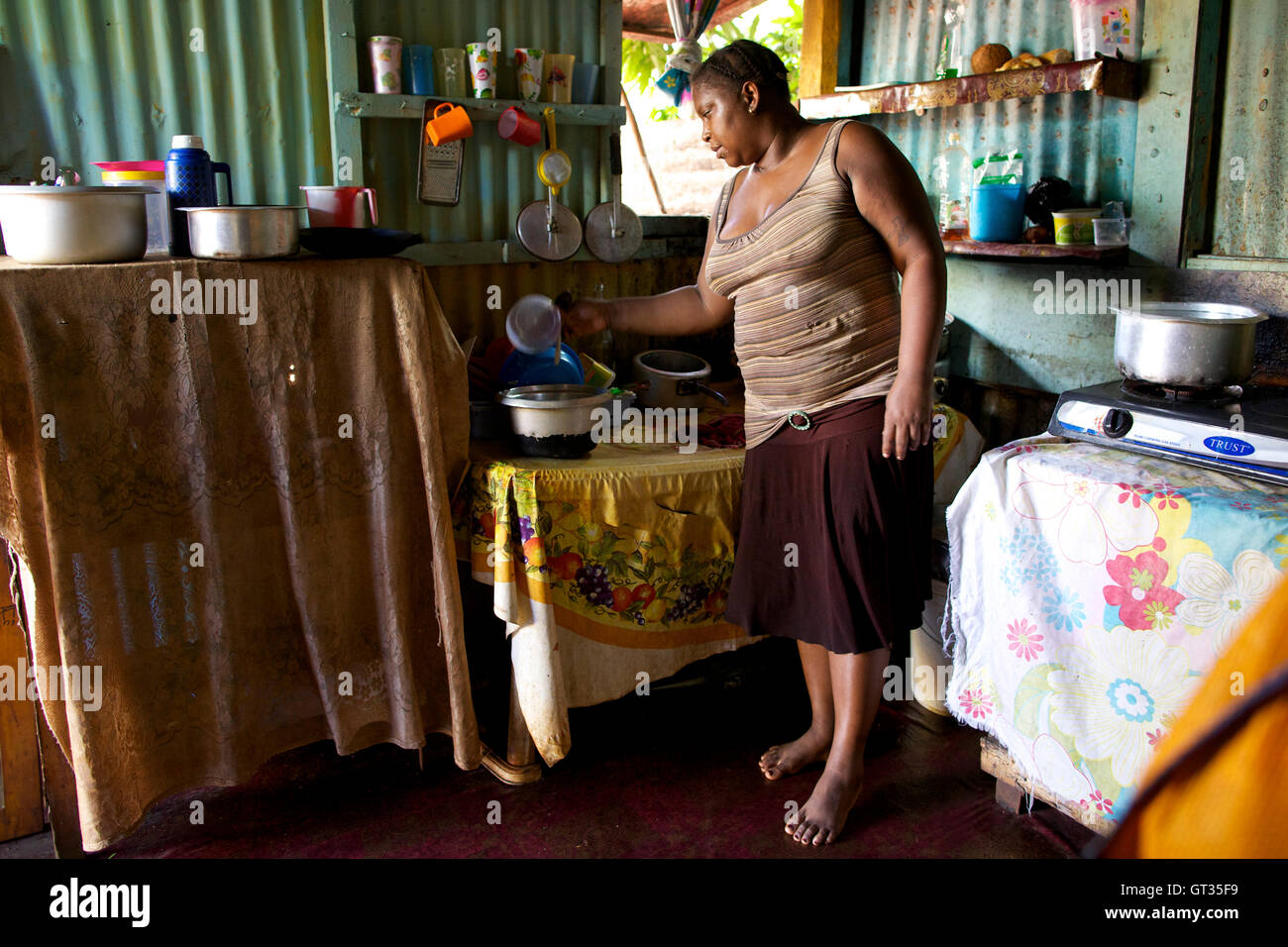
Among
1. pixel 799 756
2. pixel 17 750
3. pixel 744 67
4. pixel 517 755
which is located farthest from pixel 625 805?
pixel 744 67

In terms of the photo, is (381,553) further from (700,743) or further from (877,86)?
(877,86)

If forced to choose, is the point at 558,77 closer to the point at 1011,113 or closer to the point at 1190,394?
the point at 1011,113

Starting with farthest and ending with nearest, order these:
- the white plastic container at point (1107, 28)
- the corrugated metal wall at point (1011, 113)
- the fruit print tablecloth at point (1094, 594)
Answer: the corrugated metal wall at point (1011, 113)
the white plastic container at point (1107, 28)
the fruit print tablecloth at point (1094, 594)

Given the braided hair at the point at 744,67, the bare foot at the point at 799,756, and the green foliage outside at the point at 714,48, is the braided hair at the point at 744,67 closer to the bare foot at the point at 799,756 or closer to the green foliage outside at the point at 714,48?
the bare foot at the point at 799,756

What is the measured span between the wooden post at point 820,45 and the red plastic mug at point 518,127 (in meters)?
1.35

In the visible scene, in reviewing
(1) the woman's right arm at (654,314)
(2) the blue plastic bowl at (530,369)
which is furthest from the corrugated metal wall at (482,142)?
(1) the woman's right arm at (654,314)

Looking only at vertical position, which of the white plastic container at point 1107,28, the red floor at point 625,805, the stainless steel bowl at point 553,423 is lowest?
the red floor at point 625,805

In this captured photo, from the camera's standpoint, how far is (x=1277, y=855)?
613 mm

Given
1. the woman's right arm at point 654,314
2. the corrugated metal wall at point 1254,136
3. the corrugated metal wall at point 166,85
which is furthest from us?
the woman's right arm at point 654,314

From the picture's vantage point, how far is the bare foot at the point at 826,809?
2445mm

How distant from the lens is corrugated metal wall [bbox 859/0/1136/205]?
123 inches

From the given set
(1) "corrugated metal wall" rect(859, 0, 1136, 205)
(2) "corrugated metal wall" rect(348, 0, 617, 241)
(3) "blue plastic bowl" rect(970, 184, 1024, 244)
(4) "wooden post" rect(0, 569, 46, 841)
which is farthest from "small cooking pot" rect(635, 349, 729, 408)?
(4) "wooden post" rect(0, 569, 46, 841)

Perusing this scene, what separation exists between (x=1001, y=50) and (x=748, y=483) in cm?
185

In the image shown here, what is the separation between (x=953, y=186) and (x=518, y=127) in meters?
1.67
